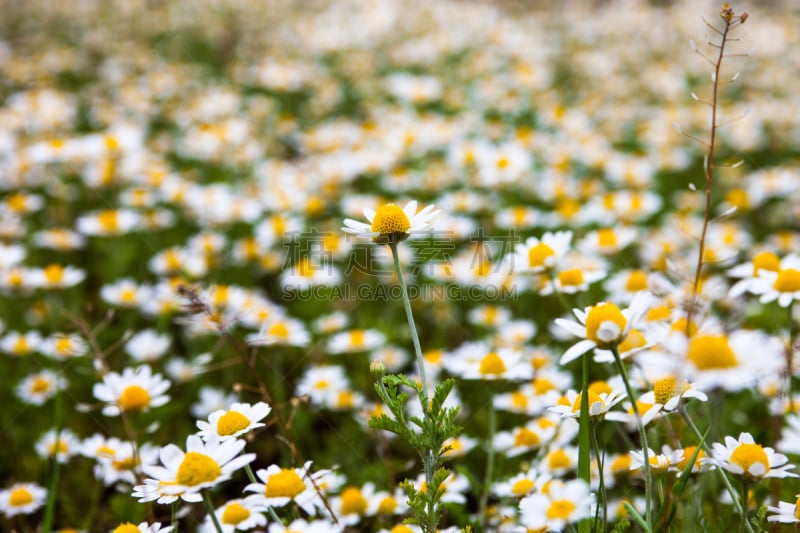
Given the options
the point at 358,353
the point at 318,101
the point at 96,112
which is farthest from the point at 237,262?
the point at 96,112

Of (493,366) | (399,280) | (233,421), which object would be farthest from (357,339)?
(233,421)

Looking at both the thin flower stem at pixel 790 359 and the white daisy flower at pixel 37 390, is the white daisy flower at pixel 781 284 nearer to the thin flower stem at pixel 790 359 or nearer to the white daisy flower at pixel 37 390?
the thin flower stem at pixel 790 359

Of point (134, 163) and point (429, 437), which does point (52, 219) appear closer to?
point (134, 163)

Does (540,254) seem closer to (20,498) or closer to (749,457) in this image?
(749,457)

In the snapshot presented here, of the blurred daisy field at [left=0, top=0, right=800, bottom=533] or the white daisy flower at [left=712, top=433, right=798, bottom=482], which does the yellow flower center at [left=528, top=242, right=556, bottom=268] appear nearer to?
the blurred daisy field at [left=0, top=0, right=800, bottom=533]

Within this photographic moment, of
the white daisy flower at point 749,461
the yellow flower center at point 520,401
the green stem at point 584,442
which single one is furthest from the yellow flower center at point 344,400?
the white daisy flower at point 749,461

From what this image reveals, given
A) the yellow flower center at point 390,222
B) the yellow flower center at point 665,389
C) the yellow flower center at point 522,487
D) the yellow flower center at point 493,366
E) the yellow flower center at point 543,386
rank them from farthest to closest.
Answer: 1. the yellow flower center at point 543,386
2. the yellow flower center at point 493,366
3. the yellow flower center at point 522,487
4. the yellow flower center at point 390,222
5. the yellow flower center at point 665,389
